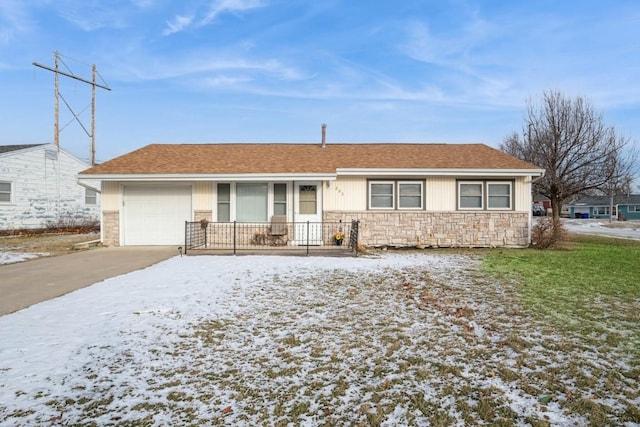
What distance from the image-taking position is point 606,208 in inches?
2453

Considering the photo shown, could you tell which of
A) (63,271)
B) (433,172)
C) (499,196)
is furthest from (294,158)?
(63,271)

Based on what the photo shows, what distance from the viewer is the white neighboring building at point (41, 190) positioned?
62.0ft

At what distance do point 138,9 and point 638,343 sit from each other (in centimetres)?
1603

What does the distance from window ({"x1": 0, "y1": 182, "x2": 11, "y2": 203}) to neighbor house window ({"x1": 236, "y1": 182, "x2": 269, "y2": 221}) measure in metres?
13.2

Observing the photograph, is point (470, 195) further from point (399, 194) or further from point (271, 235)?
point (271, 235)

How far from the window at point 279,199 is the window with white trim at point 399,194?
309 cm

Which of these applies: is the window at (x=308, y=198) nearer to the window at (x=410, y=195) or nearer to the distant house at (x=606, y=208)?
the window at (x=410, y=195)

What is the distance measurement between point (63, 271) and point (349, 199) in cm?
882

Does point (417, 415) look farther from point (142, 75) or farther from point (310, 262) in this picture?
point (142, 75)

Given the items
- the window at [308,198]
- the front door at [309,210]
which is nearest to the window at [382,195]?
the front door at [309,210]

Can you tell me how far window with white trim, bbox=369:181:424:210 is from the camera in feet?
46.5

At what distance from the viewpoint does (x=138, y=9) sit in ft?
44.9

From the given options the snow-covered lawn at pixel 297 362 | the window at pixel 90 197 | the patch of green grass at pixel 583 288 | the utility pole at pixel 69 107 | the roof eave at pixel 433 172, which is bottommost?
the snow-covered lawn at pixel 297 362

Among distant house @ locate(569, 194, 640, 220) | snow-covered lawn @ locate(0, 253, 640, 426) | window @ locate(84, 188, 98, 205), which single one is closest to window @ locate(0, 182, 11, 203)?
window @ locate(84, 188, 98, 205)
